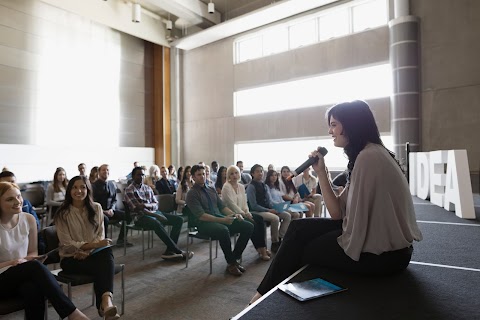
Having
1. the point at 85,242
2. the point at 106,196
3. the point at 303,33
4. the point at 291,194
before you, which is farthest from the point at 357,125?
the point at 303,33

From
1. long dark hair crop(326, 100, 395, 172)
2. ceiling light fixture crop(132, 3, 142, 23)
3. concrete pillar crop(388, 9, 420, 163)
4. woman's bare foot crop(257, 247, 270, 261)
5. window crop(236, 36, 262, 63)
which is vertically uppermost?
ceiling light fixture crop(132, 3, 142, 23)

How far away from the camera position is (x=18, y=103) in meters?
9.62

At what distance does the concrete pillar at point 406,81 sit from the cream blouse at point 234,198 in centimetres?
598

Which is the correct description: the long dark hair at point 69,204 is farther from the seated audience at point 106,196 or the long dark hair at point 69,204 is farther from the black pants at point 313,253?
the seated audience at point 106,196

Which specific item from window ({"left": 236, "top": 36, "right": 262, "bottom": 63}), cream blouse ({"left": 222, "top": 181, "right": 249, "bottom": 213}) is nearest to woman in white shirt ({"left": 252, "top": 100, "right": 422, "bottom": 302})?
cream blouse ({"left": 222, "top": 181, "right": 249, "bottom": 213})

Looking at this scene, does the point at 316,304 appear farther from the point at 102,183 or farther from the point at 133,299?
the point at 102,183

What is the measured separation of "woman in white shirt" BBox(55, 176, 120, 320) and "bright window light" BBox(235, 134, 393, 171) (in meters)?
8.56

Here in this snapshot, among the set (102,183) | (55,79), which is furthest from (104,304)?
(55,79)

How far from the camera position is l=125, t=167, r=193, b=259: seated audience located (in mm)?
4355

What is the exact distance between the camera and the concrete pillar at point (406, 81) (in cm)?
900

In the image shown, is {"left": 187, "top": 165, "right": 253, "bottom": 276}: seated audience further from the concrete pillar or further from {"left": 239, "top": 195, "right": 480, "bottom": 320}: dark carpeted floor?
the concrete pillar

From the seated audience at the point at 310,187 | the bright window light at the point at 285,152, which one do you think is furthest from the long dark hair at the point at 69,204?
the bright window light at the point at 285,152

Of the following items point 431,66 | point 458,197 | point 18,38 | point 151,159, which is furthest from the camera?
point 151,159

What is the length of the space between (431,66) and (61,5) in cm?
1077
